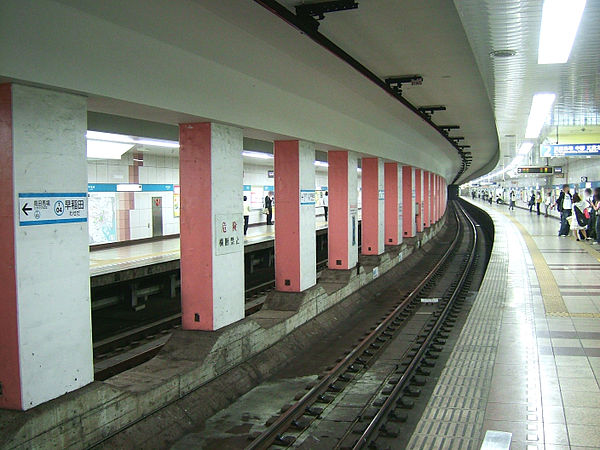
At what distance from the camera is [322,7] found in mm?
5555

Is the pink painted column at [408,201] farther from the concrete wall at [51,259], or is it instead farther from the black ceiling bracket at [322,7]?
the concrete wall at [51,259]

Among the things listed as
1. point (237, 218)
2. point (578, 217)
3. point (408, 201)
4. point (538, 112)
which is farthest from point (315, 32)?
point (408, 201)

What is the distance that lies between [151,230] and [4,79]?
1261 cm

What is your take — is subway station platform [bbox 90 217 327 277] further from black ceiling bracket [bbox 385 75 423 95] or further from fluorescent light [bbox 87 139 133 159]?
black ceiling bracket [bbox 385 75 423 95]

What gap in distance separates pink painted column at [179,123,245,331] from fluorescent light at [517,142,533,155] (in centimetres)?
1522

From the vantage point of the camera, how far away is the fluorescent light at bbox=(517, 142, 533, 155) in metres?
19.1

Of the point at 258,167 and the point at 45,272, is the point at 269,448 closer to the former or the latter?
the point at 45,272

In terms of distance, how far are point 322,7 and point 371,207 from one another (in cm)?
819

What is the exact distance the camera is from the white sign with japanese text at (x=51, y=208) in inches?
156

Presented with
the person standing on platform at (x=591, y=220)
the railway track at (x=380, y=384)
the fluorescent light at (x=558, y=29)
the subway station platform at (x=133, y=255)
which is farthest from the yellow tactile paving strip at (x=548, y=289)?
the subway station platform at (x=133, y=255)

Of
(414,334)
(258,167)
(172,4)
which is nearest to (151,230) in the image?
(258,167)

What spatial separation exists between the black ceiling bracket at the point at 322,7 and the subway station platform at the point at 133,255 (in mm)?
5685

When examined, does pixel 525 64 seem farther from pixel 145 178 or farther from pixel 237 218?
pixel 145 178

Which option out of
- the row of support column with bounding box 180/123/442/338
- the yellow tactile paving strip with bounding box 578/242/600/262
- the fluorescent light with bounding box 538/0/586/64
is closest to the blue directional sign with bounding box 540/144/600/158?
the yellow tactile paving strip with bounding box 578/242/600/262
